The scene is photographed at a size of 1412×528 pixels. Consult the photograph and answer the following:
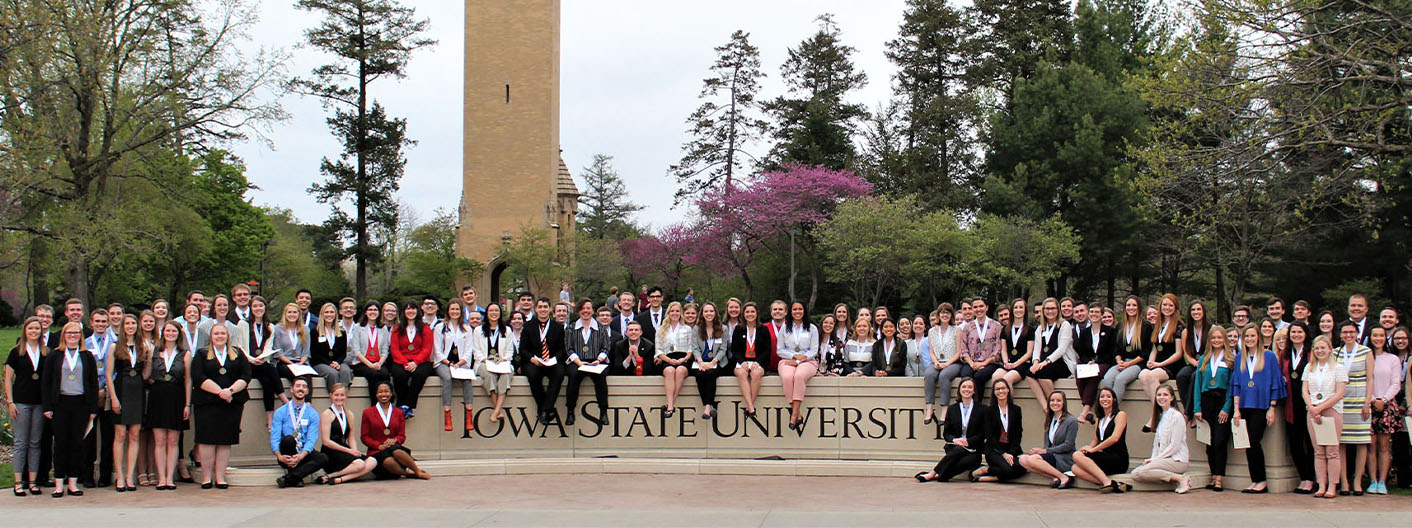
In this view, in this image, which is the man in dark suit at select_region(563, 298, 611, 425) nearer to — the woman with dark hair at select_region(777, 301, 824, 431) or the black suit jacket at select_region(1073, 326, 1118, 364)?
the woman with dark hair at select_region(777, 301, 824, 431)

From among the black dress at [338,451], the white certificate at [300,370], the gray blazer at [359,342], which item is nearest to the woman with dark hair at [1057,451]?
the black dress at [338,451]

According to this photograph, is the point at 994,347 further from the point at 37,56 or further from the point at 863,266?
the point at 863,266

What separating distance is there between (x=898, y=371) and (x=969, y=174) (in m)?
41.1

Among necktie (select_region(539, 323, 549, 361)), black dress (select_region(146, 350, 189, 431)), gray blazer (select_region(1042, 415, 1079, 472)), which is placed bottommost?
gray blazer (select_region(1042, 415, 1079, 472))

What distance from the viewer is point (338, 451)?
478 inches

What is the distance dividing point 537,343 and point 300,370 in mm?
2570

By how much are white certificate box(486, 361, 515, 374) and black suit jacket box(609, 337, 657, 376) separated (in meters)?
1.20

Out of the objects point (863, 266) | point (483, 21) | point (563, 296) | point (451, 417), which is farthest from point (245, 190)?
point (451, 417)

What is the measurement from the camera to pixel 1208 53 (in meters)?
17.6

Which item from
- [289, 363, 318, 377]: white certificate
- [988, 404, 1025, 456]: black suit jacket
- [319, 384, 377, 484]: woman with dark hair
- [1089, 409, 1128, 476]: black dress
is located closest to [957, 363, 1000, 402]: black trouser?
[988, 404, 1025, 456]: black suit jacket

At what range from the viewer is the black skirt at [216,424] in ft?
38.7

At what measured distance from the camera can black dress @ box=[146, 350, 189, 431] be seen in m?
11.7

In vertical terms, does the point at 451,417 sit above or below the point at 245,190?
below

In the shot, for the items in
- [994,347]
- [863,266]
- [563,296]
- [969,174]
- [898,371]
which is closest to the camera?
[994,347]
